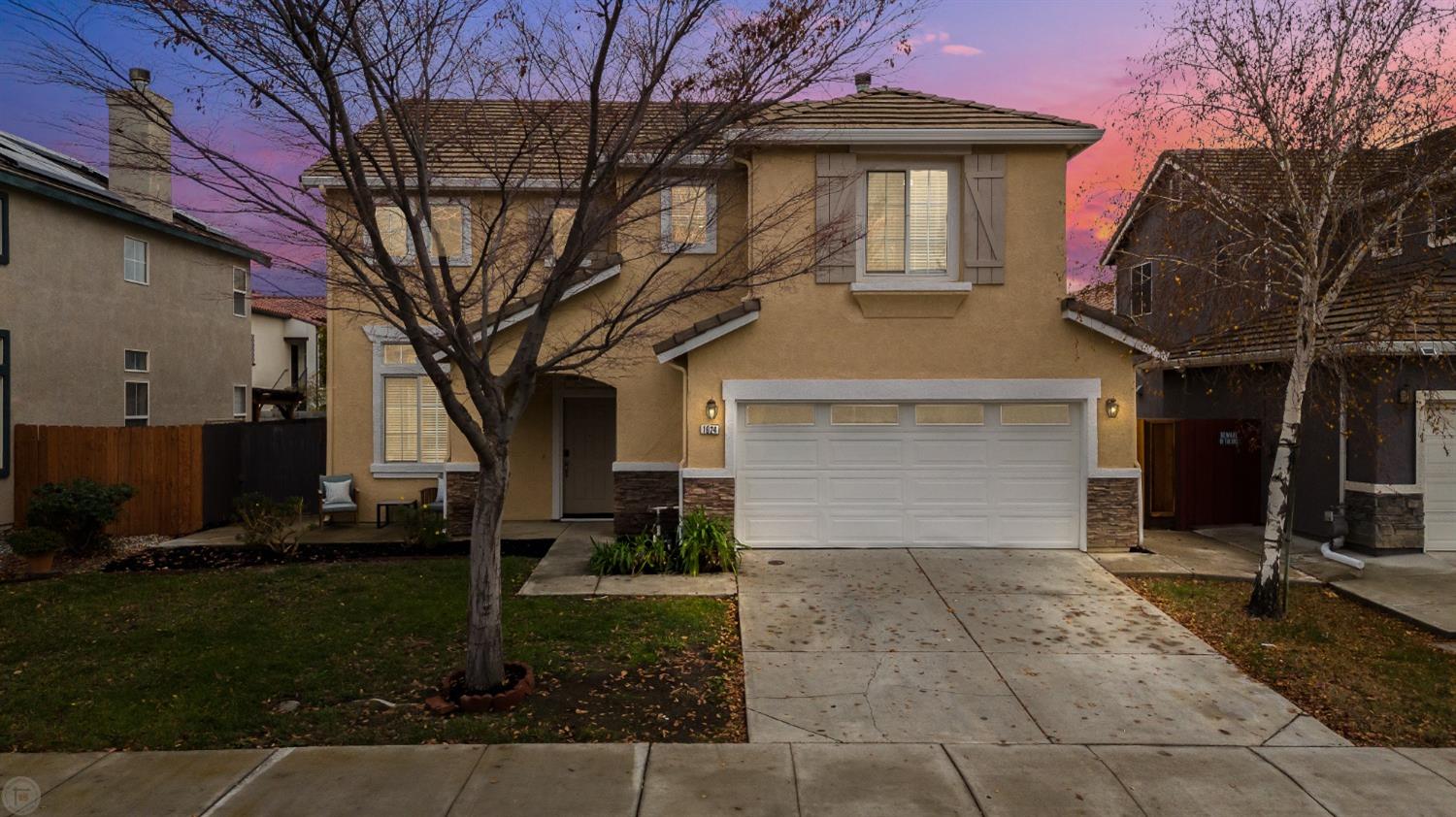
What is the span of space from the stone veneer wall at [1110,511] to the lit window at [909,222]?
3.66 meters

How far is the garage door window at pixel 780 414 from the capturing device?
11.1 m

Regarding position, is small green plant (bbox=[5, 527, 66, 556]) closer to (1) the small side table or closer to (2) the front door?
(1) the small side table

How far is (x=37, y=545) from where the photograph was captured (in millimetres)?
9992

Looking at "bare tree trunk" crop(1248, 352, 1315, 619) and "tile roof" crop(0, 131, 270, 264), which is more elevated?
"tile roof" crop(0, 131, 270, 264)

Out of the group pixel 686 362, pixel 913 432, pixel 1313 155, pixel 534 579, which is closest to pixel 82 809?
pixel 534 579

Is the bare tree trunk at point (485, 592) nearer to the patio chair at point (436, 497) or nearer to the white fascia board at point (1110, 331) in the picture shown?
the patio chair at point (436, 497)

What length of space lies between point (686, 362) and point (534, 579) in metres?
3.50

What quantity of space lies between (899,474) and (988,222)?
3619 mm

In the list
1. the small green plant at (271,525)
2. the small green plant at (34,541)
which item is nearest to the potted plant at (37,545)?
the small green plant at (34,541)

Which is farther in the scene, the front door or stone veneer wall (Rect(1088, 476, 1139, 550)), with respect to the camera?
the front door

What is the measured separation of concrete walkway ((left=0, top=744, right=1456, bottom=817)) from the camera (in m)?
4.62

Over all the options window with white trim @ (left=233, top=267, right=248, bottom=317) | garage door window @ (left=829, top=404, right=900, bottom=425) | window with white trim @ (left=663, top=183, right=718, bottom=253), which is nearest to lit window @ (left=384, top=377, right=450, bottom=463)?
window with white trim @ (left=663, top=183, right=718, bottom=253)

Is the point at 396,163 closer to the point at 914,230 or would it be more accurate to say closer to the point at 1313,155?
the point at 914,230

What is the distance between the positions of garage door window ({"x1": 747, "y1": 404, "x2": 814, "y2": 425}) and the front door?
3.52m
